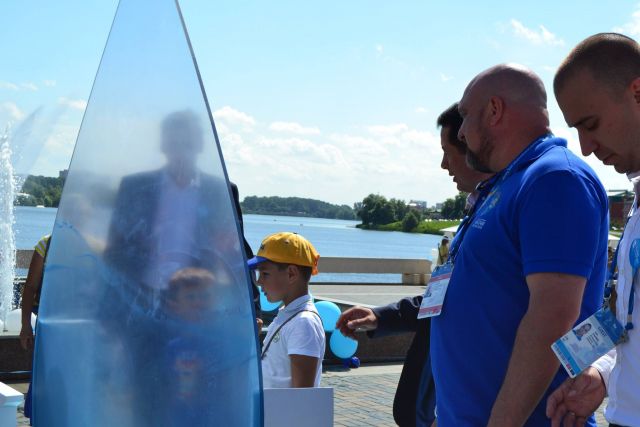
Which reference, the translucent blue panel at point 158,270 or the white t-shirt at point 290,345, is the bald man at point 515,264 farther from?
the white t-shirt at point 290,345

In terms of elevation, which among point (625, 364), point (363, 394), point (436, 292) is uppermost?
point (436, 292)

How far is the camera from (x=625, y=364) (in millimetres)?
2248

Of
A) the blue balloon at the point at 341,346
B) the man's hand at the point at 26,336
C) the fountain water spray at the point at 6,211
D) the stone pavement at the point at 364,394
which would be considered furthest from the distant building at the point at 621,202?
the fountain water spray at the point at 6,211

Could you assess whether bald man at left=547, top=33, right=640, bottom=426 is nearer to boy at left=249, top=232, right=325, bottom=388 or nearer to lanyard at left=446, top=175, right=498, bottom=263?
lanyard at left=446, top=175, right=498, bottom=263

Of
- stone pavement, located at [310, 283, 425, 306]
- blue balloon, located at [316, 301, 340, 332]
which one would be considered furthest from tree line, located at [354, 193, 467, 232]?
blue balloon, located at [316, 301, 340, 332]

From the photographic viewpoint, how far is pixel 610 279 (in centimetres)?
253

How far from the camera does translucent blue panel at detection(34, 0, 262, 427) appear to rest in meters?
1.78

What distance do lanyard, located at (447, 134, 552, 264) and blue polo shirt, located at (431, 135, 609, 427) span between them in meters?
0.01

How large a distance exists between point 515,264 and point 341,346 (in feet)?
24.3

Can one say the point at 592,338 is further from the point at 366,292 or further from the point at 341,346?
the point at 366,292

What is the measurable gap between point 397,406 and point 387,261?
74.6ft

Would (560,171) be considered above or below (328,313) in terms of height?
above

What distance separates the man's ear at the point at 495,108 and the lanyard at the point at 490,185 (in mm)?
137

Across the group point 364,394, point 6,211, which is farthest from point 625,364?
point 6,211
